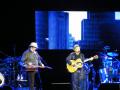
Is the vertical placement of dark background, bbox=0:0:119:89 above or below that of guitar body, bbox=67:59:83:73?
above

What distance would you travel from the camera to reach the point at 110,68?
672 inches

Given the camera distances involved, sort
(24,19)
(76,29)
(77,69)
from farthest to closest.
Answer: (76,29), (24,19), (77,69)

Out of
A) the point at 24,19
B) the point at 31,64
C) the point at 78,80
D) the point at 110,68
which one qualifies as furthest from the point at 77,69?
the point at 24,19

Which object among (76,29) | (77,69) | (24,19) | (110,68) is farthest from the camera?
(76,29)

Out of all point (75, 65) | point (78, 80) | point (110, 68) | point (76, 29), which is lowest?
point (78, 80)

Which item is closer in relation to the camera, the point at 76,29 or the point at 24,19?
the point at 24,19

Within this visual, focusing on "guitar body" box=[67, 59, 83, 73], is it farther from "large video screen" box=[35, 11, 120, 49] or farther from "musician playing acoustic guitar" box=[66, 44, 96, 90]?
"large video screen" box=[35, 11, 120, 49]

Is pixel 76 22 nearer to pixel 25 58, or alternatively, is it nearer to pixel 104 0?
pixel 104 0

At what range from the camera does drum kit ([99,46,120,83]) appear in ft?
55.4

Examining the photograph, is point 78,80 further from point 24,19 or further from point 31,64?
point 24,19

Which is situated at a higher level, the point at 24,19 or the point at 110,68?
the point at 24,19

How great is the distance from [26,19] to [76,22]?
2074 mm

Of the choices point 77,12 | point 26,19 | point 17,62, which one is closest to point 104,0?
point 77,12

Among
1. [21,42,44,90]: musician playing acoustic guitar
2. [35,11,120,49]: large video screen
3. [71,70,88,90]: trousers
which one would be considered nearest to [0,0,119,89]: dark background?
[35,11,120,49]: large video screen
